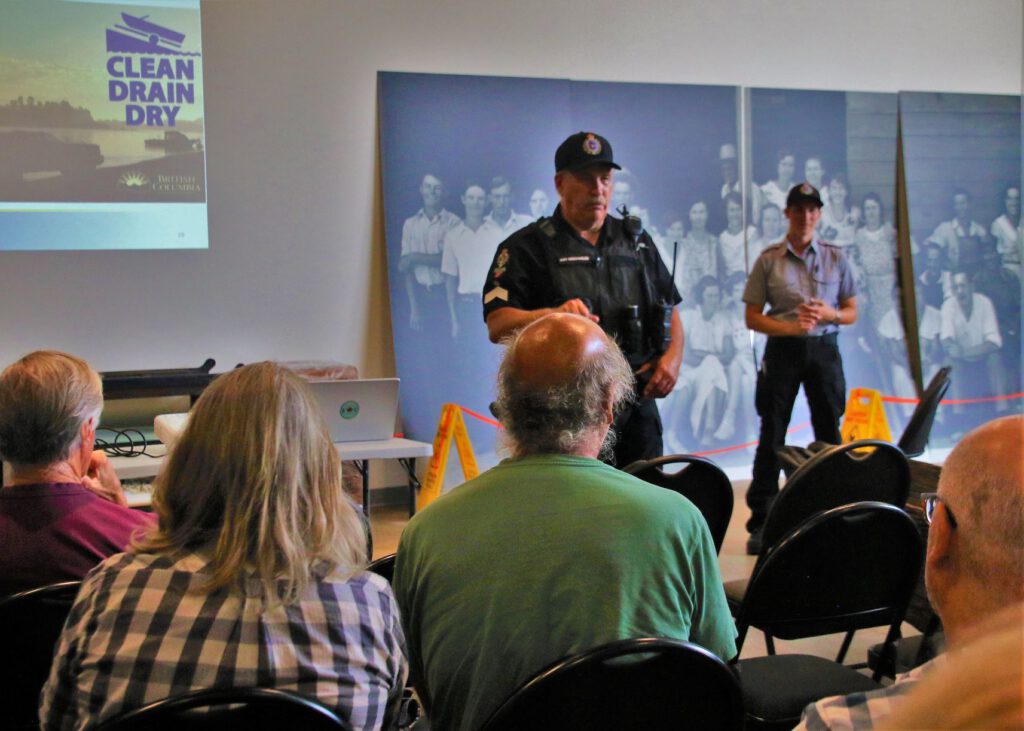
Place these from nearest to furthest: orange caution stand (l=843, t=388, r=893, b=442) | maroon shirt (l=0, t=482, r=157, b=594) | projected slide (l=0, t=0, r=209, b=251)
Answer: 1. maroon shirt (l=0, t=482, r=157, b=594)
2. projected slide (l=0, t=0, r=209, b=251)
3. orange caution stand (l=843, t=388, r=893, b=442)

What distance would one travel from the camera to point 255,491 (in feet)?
4.95

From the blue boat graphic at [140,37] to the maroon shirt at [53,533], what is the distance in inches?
143

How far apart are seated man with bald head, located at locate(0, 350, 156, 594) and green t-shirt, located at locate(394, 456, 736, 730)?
1.90ft

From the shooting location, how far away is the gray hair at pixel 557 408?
1.91 meters

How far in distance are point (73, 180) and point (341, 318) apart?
1488 mm

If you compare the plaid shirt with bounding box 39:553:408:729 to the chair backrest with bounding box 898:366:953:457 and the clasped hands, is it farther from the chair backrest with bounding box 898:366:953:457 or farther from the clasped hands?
the clasped hands

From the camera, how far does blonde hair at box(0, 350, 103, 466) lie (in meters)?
2.08

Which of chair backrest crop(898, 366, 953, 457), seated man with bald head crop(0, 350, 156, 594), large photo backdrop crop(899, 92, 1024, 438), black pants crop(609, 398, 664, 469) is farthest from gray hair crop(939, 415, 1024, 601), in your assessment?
large photo backdrop crop(899, 92, 1024, 438)

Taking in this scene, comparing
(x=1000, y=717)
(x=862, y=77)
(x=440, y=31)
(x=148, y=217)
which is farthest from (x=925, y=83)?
(x=1000, y=717)

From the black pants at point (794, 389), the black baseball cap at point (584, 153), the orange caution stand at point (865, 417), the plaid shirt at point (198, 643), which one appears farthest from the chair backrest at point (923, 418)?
the plaid shirt at point (198, 643)

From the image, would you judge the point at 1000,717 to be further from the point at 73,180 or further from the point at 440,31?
the point at 440,31

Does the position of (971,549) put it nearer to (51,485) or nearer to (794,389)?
(51,485)

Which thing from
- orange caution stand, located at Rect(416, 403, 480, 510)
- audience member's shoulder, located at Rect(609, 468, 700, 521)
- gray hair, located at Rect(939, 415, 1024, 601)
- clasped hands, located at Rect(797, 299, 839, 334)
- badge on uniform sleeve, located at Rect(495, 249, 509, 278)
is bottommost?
orange caution stand, located at Rect(416, 403, 480, 510)

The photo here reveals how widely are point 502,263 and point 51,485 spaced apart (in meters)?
2.04
